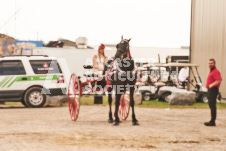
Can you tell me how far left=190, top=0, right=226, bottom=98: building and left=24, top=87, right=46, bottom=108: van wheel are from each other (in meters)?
9.60

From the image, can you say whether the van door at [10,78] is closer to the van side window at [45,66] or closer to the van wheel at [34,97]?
the van wheel at [34,97]

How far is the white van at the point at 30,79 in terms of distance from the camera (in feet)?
60.1

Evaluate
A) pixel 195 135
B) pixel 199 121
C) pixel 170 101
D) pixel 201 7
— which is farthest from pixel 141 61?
pixel 195 135

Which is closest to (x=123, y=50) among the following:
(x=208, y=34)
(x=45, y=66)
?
(x=45, y=66)

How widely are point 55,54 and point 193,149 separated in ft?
77.0

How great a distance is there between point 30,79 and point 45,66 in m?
0.84

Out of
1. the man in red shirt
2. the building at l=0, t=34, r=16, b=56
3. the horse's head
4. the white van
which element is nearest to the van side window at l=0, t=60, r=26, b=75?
the white van

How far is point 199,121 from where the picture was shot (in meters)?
13.4

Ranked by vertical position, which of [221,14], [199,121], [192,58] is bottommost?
[199,121]

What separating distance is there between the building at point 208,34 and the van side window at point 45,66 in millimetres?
8981

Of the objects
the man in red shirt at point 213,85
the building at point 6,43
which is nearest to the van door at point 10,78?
the man in red shirt at point 213,85

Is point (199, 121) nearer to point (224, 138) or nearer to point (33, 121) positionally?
point (224, 138)

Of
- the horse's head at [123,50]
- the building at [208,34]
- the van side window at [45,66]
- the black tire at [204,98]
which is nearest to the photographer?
the horse's head at [123,50]

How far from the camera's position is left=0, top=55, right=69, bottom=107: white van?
18.3m
